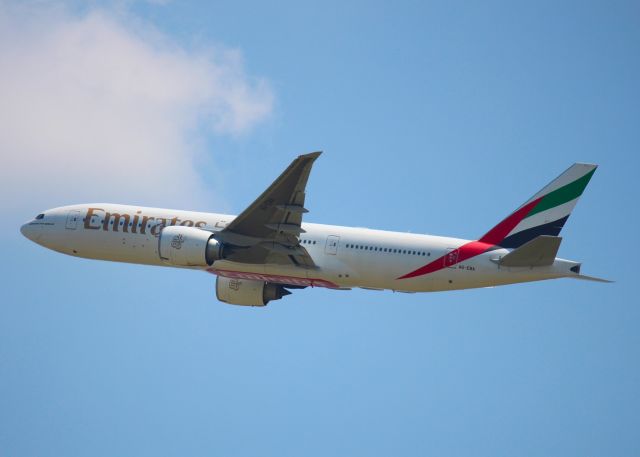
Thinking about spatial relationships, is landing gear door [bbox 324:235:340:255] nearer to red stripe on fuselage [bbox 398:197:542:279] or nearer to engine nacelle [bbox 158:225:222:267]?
red stripe on fuselage [bbox 398:197:542:279]

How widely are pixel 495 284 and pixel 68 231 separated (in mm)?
22259

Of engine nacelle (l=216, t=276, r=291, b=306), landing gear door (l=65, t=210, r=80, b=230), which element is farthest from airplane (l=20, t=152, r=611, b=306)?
engine nacelle (l=216, t=276, r=291, b=306)

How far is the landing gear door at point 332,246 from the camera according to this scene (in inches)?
1668

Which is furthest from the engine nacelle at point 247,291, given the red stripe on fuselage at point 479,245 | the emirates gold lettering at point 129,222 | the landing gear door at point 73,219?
the red stripe on fuselage at point 479,245

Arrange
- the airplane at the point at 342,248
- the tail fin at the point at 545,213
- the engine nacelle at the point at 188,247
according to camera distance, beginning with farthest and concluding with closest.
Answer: the tail fin at the point at 545,213
the engine nacelle at the point at 188,247
the airplane at the point at 342,248

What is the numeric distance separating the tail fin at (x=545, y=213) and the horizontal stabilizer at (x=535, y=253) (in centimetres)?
203

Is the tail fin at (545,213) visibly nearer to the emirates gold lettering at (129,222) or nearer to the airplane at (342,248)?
the airplane at (342,248)

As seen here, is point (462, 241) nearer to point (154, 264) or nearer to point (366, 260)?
point (366, 260)

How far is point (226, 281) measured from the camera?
47.2m

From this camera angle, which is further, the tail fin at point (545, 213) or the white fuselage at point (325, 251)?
the tail fin at point (545, 213)

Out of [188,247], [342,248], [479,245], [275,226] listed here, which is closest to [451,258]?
[479,245]

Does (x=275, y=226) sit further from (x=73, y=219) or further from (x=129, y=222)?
(x=73, y=219)

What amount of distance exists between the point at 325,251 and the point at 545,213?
10.8 metres

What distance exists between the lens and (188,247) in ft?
135
